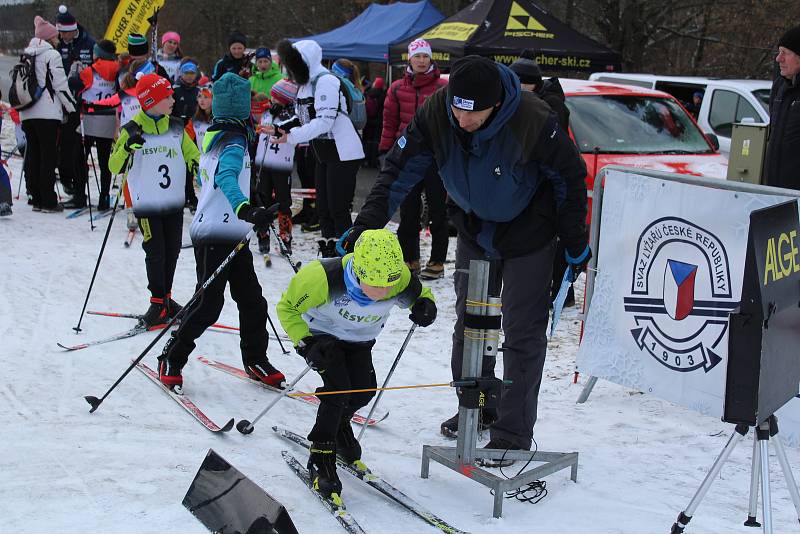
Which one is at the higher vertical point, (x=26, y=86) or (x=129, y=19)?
(x=129, y=19)

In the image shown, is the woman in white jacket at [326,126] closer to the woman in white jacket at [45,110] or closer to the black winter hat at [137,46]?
the black winter hat at [137,46]

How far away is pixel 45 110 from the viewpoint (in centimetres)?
998

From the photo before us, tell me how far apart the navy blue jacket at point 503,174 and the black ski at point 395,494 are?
120 cm

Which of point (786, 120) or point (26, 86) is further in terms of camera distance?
point (26, 86)

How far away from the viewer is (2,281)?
7457 millimetres

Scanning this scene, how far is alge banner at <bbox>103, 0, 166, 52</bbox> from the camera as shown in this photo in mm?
11820

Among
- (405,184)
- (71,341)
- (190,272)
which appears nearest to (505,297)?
(405,184)

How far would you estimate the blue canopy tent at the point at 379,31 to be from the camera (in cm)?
1808

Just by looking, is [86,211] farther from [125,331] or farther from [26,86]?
[125,331]

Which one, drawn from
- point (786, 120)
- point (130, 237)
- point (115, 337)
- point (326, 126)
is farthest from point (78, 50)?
point (786, 120)

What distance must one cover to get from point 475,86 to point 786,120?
9.67 feet

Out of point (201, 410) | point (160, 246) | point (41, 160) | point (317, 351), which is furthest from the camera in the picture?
point (41, 160)

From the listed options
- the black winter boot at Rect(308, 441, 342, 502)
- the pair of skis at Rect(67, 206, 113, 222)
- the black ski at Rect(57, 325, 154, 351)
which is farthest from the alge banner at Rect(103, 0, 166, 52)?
the black winter boot at Rect(308, 441, 342, 502)

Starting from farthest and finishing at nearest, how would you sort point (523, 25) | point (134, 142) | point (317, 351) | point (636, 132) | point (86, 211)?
point (523, 25) → point (86, 211) → point (636, 132) → point (134, 142) → point (317, 351)
